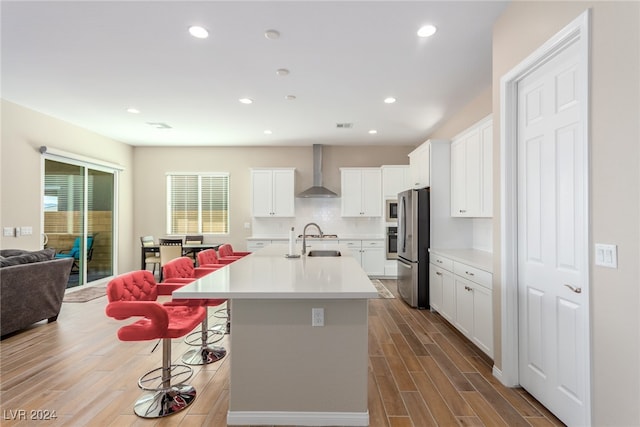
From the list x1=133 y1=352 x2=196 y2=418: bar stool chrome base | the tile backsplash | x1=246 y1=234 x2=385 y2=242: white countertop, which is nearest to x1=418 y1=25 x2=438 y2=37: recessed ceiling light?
x1=133 y1=352 x2=196 y2=418: bar stool chrome base

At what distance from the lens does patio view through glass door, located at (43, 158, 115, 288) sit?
200 inches

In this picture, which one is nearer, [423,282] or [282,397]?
[282,397]

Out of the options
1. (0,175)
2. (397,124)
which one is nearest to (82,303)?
(0,175)

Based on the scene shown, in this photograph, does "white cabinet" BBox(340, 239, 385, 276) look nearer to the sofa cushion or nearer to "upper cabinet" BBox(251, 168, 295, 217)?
"upper cabinet" BBox(251, 168, 295, 217)

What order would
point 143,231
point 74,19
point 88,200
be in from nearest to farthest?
point 74,19 < point 88,200 < point 143,231

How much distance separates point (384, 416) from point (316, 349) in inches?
26.1

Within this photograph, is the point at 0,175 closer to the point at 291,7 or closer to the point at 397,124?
the point at 291,7

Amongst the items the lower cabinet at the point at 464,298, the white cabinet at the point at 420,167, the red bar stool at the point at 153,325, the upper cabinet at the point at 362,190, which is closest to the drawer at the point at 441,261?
the lower cabinet at the point at 464,298

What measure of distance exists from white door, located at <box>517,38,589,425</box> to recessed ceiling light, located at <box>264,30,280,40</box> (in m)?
2.03

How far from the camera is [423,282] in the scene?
4461 millimetres

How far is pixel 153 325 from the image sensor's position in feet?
6.57

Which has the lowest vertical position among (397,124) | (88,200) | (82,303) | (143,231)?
(82,303)

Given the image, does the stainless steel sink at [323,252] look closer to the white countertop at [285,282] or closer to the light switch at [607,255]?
the white countertop at [285,282]

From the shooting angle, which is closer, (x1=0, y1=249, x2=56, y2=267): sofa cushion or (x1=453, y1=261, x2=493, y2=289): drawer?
(x1=453, y1=261, x2=493, y2=289): drawer
